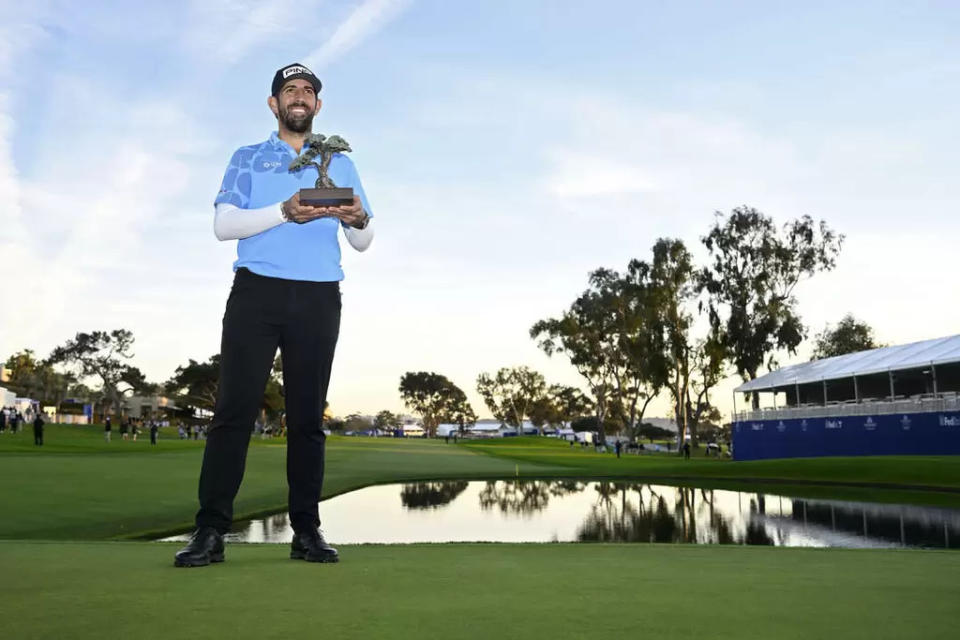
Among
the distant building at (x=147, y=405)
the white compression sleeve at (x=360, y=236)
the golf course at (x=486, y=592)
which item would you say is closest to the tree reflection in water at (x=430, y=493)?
the golf course at (x=486, y=592)

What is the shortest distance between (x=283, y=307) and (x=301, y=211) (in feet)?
1.70

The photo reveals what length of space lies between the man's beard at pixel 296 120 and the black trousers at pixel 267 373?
891 millimetres

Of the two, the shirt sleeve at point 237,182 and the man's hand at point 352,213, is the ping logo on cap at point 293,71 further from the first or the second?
the man's hand at point 352,213

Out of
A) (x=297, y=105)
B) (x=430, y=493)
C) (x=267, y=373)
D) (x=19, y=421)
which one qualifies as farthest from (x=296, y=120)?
(x=19, y=421)

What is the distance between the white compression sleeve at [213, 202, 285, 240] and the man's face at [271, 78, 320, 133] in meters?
0.58

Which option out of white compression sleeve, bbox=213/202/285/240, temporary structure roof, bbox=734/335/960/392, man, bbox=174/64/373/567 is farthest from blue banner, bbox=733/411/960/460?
white compression sleeve, bbox=213/202/285/240

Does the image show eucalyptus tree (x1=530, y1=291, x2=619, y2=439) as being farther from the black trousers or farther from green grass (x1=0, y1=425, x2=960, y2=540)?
the black trousers

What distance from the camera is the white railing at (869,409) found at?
3784 centimetres

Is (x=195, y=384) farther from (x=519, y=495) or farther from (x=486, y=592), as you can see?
(x=486, y=592)

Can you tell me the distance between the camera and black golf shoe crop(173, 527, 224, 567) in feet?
12.3

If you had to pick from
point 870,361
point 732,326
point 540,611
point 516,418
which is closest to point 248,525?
point 540,611

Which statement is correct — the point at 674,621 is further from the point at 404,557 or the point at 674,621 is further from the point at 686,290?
the point at 686,290

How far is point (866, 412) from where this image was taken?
139ft

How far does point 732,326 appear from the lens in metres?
58.1
